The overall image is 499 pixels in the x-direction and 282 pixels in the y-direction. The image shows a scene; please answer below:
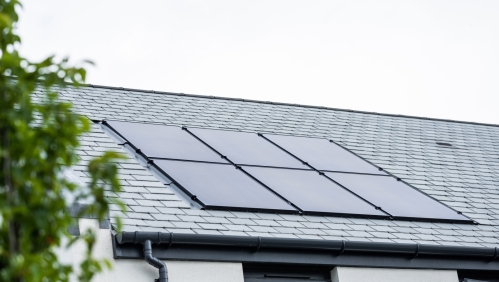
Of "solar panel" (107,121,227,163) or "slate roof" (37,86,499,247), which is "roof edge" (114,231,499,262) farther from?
"solar panel" (107,121,227,163)

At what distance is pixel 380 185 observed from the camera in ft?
36.1

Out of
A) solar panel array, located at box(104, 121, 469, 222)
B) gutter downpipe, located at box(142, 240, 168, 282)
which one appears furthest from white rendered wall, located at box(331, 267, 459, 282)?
gutter downpipe, located at box(142, 240, 168, 282)

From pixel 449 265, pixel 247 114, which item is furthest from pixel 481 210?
pixel 247 114

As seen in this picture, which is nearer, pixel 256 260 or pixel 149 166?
pixel 256 260

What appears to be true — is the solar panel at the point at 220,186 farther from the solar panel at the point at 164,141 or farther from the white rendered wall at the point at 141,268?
the white rendered wall at the point at 141,268

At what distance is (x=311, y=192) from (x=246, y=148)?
1467 mm

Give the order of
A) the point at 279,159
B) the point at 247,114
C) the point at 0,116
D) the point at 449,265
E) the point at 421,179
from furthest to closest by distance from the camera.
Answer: the point at 247,114
the point at 421,179
the point at 279,159
the point at 449,265
the point at 0,116

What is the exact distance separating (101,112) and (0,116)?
8303 millimetres

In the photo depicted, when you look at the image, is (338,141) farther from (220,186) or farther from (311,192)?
(220,186)

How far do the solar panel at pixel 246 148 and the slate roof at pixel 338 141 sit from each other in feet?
2.16

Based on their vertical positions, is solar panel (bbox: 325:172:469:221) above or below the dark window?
above

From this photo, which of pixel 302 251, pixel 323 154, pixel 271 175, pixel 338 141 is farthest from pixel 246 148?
pixel 302 251

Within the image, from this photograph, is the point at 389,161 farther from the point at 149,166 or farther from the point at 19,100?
the point at 19,100

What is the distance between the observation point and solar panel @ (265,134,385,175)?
11.3 meters
